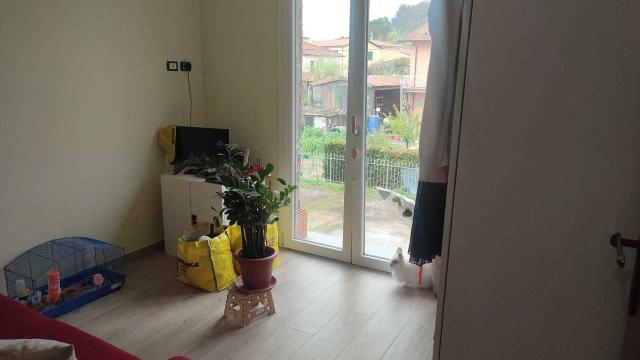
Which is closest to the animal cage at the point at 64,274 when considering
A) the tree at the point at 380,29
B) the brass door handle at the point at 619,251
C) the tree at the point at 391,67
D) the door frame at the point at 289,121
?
the door frame at the point at 289,121

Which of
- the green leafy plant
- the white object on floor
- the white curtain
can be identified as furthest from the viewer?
the white object on floor

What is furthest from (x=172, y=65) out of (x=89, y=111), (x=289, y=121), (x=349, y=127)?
(x=349, y=127)

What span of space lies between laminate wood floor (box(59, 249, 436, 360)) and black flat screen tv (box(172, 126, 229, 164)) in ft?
3.01

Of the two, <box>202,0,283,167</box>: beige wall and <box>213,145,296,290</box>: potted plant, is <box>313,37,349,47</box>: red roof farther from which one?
<box>213,145,296,290</box>: potted plant

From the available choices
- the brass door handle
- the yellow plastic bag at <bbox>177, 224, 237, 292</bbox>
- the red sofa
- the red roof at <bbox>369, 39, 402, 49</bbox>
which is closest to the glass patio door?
the red roof at <bbox>369, 39, 402, 49</bbox>

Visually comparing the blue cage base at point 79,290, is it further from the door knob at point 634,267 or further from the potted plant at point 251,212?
the door knob at point 634,267

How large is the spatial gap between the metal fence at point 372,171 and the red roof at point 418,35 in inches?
32.7

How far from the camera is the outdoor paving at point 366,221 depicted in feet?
10.6

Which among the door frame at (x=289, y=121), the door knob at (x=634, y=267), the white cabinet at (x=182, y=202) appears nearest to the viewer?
the door knob at (x=634, y=267)

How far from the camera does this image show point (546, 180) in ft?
4.34

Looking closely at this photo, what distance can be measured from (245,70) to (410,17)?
1.38 meters

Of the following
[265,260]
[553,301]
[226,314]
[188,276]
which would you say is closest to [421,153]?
[553,301]

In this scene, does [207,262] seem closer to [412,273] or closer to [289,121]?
[289,121]

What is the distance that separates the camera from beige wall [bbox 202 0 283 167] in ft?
11.2
